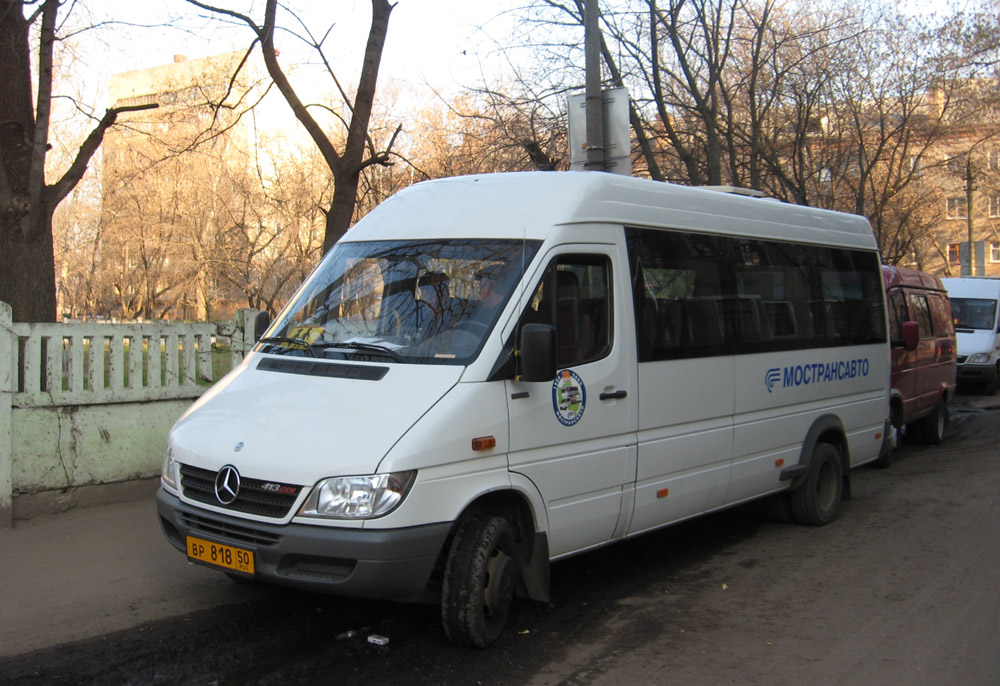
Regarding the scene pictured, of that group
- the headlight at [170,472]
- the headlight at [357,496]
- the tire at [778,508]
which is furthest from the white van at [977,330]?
the headlight at [170,472]

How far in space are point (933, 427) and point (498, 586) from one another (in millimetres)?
10371

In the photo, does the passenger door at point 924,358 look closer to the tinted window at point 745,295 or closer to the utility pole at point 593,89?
the tinted window at point 745,295

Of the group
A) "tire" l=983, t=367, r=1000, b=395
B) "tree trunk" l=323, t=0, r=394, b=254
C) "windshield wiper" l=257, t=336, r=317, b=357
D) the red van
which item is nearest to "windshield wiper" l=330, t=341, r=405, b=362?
"windshield wiper" l=257, t=336, r=317, b=357

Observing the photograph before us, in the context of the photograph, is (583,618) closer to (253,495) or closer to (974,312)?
(253,495)

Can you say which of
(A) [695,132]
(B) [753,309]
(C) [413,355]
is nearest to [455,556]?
(C) [413,355]

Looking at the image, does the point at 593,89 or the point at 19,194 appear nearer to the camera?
the point at 19,194

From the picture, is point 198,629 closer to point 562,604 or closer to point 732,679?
point 562,604

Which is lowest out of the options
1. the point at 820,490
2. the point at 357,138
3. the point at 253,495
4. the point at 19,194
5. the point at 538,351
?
the point at 820,490

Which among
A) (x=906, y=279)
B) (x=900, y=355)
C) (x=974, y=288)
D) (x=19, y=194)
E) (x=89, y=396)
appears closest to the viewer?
(x=89, y=396)

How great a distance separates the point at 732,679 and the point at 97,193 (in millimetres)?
31503

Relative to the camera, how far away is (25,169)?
9781 mm

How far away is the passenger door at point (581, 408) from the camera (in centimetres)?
521

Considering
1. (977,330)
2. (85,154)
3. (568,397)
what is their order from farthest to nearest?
(977,330) → (85,154) → (568,397)

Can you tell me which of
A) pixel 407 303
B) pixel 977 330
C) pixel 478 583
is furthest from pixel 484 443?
pixel 977 330
